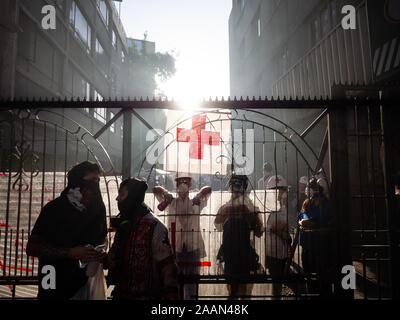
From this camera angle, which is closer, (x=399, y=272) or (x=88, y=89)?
(x=399, y=272)

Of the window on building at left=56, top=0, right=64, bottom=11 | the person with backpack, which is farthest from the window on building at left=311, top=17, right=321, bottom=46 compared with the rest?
the window on building at left=56, top=0, right=64, bottom=11

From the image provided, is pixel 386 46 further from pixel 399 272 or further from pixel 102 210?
A: pixel 102 210

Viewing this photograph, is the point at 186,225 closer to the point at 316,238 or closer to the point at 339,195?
the point at 316,238

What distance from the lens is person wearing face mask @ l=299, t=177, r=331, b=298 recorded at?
306cm

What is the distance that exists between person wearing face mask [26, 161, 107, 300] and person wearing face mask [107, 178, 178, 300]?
1.02 feet

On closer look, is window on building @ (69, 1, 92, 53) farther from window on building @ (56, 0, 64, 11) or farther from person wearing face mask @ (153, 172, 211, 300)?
person wearing face mask @ (153, 172, 211, 300)

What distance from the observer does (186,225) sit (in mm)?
3816

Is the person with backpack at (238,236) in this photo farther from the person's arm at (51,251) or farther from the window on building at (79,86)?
the window on building at (79,86)

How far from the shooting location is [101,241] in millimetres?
2666

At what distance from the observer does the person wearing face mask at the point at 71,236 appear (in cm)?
232

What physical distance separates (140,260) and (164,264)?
0.21m

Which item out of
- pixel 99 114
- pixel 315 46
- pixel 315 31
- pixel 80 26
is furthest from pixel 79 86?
pixel 315 46
